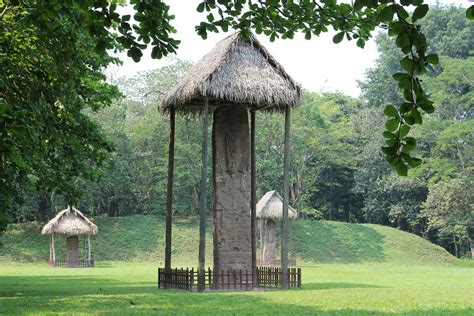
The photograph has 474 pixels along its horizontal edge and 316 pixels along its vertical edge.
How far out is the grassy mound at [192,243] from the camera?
36.1m

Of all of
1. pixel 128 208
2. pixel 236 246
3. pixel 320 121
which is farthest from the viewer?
pixel 128 208

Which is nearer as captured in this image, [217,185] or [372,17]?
[372,17]

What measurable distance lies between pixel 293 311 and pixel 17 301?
5.18 meters

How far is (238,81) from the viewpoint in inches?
580

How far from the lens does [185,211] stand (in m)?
43.8

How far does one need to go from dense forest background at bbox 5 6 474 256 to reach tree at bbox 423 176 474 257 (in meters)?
0.05

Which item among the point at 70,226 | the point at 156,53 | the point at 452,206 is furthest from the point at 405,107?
the point at 452,206

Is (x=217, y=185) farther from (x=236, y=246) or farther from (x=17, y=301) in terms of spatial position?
(x=17, y=301)

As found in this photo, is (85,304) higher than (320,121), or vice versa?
(320,121)

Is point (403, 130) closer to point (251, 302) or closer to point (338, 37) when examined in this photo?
point (338, 37)

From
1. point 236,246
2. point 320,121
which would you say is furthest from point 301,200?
point 236,246

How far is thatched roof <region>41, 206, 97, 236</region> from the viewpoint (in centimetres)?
3253

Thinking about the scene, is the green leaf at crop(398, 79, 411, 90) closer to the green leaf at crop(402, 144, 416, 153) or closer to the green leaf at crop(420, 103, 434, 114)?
the green leaf at crop(420, 103, 434, 114)

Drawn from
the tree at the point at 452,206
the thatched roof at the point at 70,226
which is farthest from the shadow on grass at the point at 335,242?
the thatched roof at the point at 70,226
